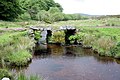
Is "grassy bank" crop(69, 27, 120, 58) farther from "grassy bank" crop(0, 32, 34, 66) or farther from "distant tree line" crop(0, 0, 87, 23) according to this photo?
"distant tree line" crop(0, 0, 87, 23)

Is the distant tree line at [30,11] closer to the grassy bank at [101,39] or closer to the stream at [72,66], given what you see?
the grassy bank at [101,39]

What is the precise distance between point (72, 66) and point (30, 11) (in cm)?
5260

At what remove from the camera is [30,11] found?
7675 centimetres

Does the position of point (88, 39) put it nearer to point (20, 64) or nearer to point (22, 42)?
point (22, 42)

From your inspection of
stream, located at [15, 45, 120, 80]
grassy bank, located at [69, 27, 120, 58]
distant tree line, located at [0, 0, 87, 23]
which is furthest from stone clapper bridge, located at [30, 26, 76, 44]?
distant tree line, located at [0, 0, 87, 23]

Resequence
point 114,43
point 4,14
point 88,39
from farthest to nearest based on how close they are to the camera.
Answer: point 4,14 → point 88,39 → point 114,43

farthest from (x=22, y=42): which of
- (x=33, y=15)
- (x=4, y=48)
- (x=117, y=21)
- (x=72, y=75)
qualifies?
(x=33, y=15)

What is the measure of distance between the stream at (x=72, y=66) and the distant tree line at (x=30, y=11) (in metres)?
24.0

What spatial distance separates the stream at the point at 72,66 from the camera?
22.3m

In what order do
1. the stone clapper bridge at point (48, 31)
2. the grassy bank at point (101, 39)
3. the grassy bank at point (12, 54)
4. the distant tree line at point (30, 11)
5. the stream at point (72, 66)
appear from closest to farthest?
the stream at point (72, 66)
the grassy bank at point (12, 54)
the grassy bank at point (101, 39)
the stone clapper bridge at point (48, 31)
the distant tree line at point (30, 11)

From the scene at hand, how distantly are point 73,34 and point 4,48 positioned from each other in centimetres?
1892

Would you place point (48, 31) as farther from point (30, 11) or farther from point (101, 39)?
point (30, 11)

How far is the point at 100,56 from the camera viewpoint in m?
30.5

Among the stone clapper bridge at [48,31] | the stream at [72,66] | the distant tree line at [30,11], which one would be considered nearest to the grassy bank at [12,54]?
the stream at [72,66]
